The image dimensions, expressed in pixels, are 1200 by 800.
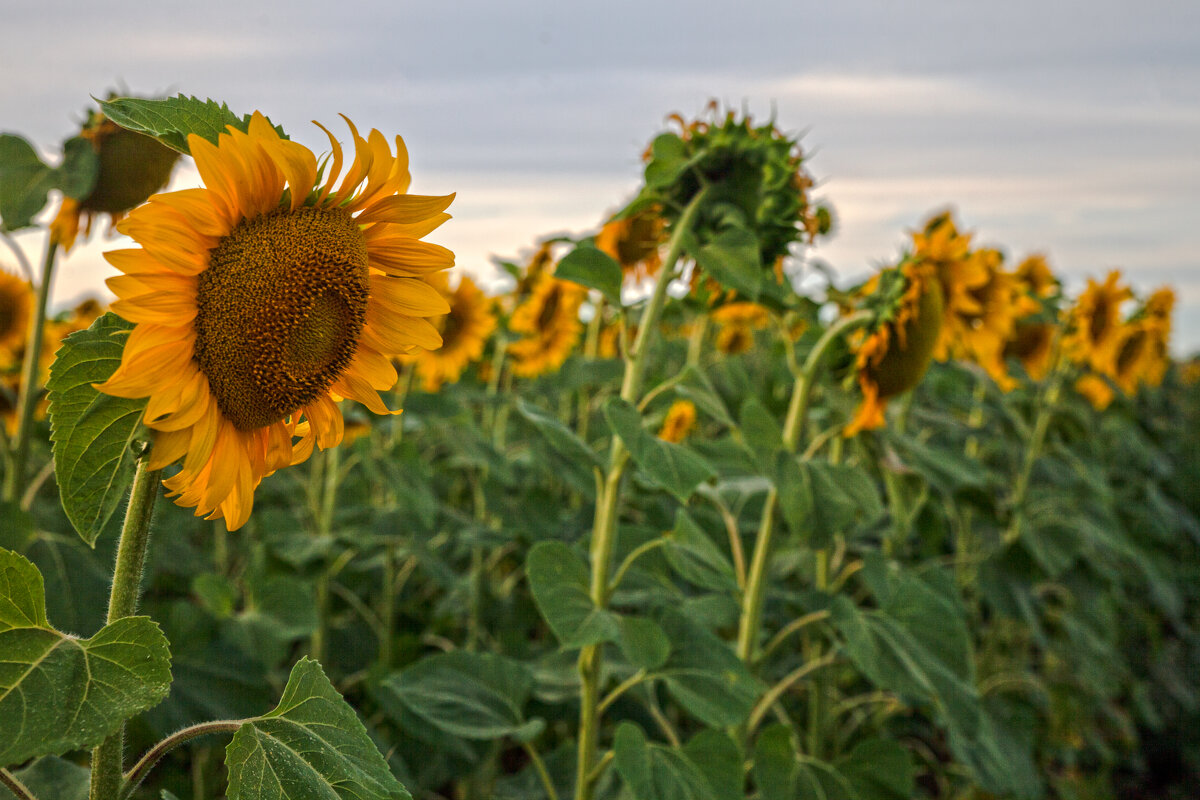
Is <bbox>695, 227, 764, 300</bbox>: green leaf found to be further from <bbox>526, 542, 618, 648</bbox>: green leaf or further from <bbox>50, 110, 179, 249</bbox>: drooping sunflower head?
<bbox>50, 110, 179, 249</bbox>: drooping sunflower head

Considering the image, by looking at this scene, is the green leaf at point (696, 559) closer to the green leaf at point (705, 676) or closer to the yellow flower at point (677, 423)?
the green leaf at point (705, 676)

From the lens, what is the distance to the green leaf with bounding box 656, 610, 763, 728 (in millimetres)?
1441

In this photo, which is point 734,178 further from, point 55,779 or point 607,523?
point 55,779

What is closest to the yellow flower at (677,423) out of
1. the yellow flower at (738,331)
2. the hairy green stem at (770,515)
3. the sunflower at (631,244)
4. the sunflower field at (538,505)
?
the sunflower field at (538,505)

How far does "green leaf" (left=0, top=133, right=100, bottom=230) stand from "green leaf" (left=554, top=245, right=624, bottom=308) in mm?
702

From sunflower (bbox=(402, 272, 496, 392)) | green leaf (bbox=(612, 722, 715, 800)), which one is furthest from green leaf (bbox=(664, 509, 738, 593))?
sunflower (bbox=(402, 272, 496, 392))

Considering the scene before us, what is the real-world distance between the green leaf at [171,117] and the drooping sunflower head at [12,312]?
2.71 m

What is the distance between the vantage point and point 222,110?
2.70 ft

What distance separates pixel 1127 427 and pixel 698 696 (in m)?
2.98

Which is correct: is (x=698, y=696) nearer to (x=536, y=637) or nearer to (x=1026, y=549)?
(x=1026, y=549)

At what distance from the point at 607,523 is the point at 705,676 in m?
0.29

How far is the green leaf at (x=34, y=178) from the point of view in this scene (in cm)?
136

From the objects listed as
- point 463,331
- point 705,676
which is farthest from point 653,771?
point 463,331

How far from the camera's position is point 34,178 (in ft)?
4.57
